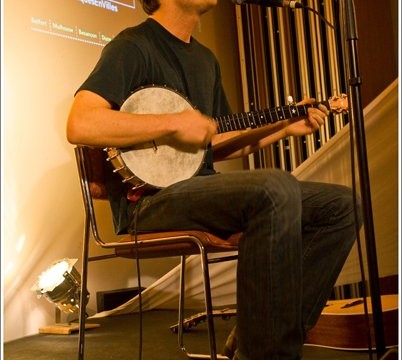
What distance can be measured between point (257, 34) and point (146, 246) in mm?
2751

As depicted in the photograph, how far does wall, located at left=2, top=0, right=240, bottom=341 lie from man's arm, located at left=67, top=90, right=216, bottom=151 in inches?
55.2

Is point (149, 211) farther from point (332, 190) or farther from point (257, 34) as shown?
point (257, 34)

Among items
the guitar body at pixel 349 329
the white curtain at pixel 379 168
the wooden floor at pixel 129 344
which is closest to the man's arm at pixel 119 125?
the wooden floor at pixel 129 344

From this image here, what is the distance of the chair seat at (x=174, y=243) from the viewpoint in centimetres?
139

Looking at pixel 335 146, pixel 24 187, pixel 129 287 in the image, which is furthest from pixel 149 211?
pixel 129 287

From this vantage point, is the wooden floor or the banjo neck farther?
the wooden floor

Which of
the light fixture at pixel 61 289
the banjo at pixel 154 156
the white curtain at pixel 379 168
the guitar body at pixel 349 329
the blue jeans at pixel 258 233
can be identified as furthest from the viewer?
the light fixture at pixel 61 289

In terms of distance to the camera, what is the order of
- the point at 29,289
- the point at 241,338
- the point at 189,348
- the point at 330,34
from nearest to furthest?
the point at 241,338 → the point at 189,348 → the point at 29,289 → the point at 330,34

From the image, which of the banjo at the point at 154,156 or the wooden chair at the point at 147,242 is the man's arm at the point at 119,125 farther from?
the wooden chair at the point at 147,242

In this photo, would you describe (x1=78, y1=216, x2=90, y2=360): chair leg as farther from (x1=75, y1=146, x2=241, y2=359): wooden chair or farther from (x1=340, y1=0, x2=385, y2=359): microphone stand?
(x1=340, y1=0, x2=385, y2=359): microphone stand

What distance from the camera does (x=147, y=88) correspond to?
1532 millimetres

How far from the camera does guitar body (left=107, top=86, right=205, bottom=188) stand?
1490 millimetres

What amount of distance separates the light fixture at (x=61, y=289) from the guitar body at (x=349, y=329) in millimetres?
1184

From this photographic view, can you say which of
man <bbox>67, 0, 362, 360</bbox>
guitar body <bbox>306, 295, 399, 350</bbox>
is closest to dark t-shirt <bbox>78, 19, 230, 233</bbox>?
man <bbox>67, 0, 362, 360</bbox>
